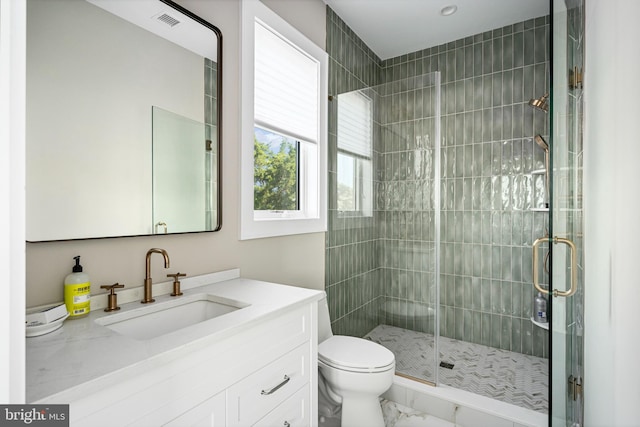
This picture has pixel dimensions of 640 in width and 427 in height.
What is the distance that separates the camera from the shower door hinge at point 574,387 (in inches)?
45.4

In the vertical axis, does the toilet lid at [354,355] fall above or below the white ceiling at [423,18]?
below

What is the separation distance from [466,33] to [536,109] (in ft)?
3.00

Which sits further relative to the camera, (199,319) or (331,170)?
(331,170)

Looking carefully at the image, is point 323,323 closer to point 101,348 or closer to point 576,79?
point 101,348

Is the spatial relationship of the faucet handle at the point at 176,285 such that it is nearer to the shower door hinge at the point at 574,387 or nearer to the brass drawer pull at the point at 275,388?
the brass drawer pull at the point at 275,388

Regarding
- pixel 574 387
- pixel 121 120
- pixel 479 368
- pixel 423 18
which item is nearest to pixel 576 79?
pixel 574 387

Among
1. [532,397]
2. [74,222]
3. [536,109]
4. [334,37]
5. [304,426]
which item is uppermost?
[334,37]

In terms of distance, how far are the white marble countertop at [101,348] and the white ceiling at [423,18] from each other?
2.35 meters

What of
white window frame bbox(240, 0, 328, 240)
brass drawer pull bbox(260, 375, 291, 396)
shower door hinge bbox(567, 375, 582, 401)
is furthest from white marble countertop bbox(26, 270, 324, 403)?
shower door hinge bbox(567, 375, 582, 401)

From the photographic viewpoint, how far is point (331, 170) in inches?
94.3

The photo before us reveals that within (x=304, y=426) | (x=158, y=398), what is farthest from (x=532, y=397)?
(x=158, y=398)

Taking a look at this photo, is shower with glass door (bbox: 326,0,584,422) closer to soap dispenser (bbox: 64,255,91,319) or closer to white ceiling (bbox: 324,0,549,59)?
white ceiling (bbox: 324,0,549,59)

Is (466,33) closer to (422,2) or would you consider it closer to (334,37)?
(422,2)

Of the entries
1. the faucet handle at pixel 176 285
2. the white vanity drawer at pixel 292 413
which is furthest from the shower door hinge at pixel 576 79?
the faucet handle at pixel 176 285
